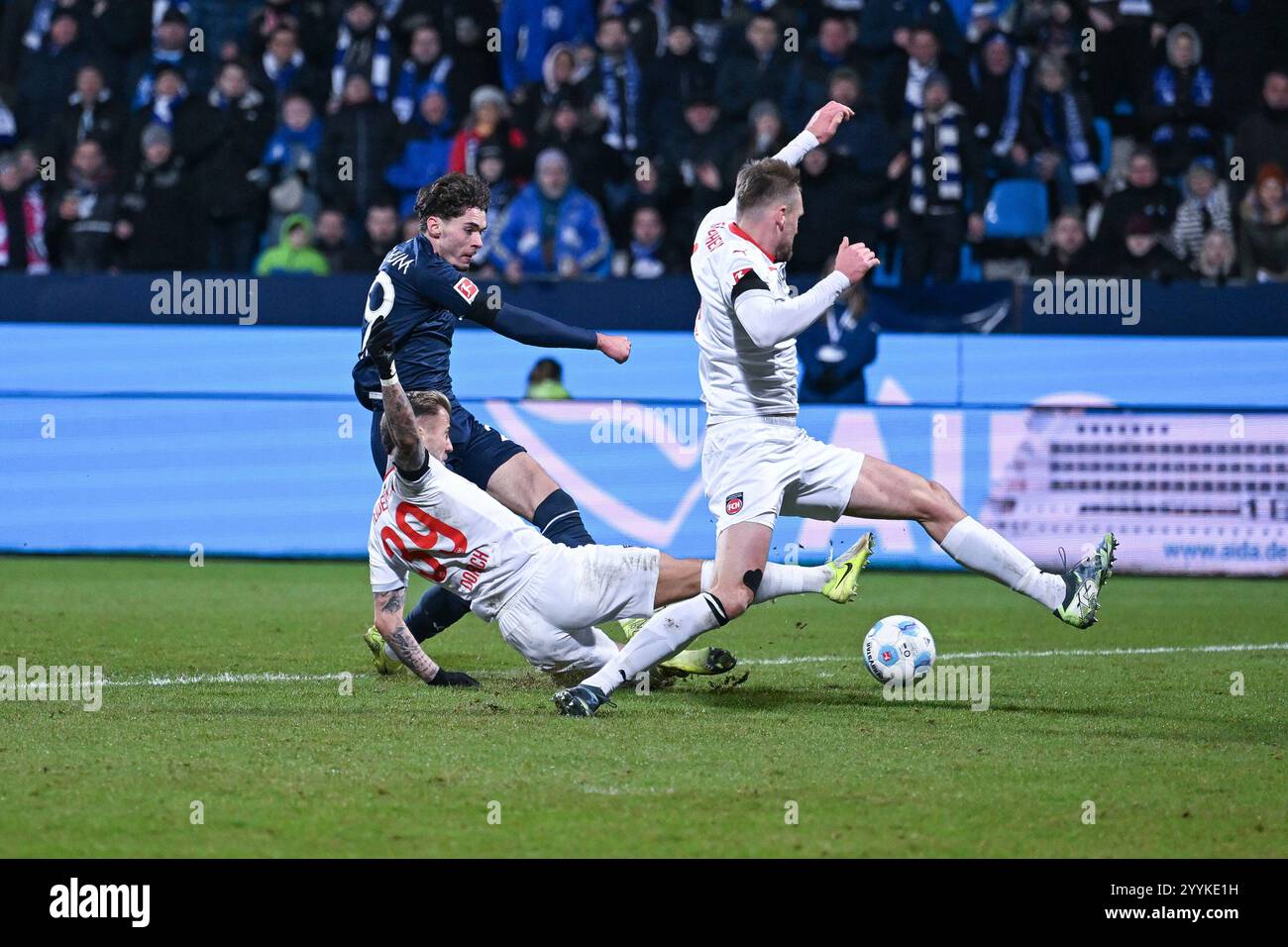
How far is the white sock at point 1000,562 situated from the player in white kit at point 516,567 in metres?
0.99

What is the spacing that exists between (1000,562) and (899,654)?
0.59 meters

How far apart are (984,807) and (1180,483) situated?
7.39 m

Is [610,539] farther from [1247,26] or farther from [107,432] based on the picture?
[1247,26]

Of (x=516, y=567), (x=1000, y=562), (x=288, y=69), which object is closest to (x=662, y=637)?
(x=516, y=567)

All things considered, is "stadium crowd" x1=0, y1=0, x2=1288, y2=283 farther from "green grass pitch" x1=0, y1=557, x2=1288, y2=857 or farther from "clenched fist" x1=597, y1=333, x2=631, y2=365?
"clenched fist" x1=597, y1=333, x2=631, y2=365

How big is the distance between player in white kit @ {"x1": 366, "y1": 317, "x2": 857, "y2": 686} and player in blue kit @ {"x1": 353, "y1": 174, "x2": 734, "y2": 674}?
1.90ft

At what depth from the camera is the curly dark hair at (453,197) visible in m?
7.69

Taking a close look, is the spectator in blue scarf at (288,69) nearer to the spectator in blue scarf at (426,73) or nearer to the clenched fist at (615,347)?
the spectator in blue scarf at (426,73)

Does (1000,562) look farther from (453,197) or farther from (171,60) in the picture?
(171,60)

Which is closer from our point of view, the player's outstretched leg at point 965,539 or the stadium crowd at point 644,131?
the player's outstretched leg at point 965,539

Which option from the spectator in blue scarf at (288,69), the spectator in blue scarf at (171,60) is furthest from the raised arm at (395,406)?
the spectator in blue scarf at (171,60)

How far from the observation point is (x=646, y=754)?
19.5 feet

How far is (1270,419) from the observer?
12.0 metres
